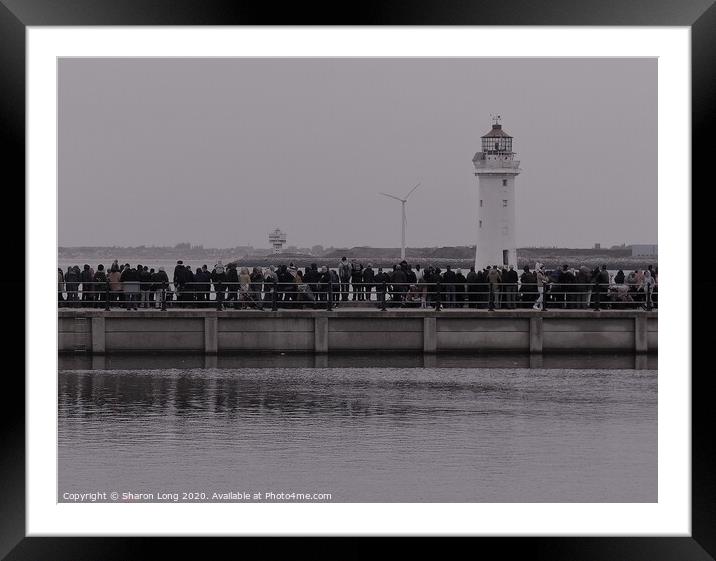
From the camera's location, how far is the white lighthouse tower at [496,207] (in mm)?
54844

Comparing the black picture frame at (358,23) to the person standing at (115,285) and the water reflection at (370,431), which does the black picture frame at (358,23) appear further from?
the person standing at (115,285)

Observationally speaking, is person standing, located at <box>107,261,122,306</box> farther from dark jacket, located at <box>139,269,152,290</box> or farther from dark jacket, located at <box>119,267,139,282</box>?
dark jacket, located at <box>139,269,152,290</box>

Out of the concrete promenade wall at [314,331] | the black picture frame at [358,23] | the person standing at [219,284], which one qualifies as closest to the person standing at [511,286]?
the concrete promenade wall at [314,331]

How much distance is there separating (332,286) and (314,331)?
1.36 meters

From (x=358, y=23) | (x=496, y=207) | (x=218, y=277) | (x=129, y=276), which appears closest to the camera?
(x=358, y=23)

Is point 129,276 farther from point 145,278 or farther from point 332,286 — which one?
point 332,286

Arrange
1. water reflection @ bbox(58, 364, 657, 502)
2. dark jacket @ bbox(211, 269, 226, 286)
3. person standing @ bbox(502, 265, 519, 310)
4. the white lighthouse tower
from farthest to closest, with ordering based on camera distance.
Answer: the white lighthouse tower, person standing @ bbox(502, 265, 519, 310), dark jacket @ bbox(211, 269, 226, 286), water reflection @ bbox(58, 364, 657, 502)

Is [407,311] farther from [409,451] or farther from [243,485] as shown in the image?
[243,485]

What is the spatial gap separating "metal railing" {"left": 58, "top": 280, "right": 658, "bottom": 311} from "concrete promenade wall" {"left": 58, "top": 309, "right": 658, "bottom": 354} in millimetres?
275

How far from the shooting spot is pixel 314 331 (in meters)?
24.3

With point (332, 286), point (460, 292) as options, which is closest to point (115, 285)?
point (332, 286)

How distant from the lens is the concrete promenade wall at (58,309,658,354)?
24094mm

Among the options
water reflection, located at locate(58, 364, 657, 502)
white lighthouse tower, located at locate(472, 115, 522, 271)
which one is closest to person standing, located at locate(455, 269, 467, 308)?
water reflection, located at locate(58, 364, 657, 502)

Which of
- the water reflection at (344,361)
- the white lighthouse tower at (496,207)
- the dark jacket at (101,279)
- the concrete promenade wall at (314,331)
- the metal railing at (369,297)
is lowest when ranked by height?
the water reflection at (344,361)
